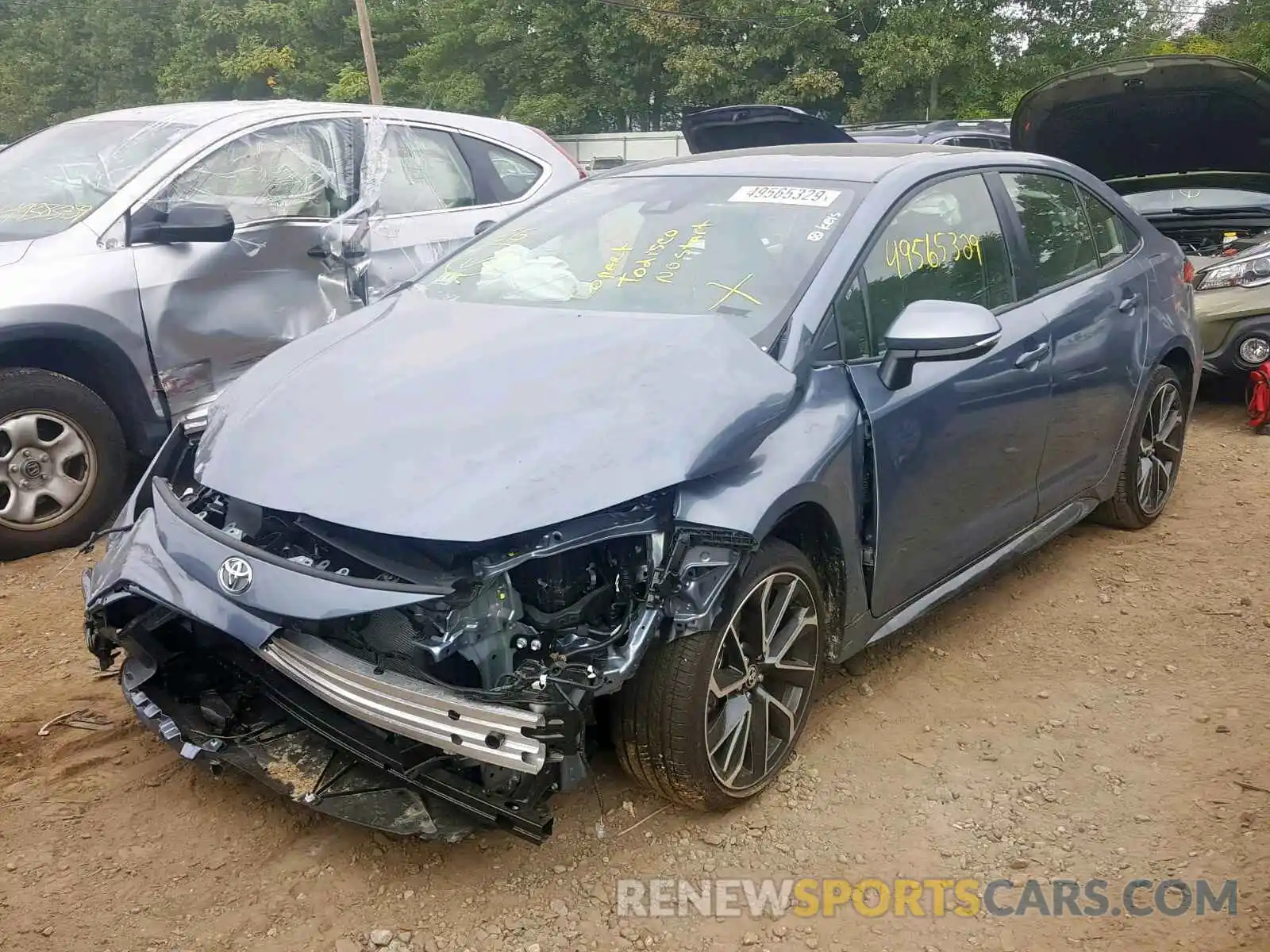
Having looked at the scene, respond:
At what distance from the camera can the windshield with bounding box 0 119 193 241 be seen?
14.5ft

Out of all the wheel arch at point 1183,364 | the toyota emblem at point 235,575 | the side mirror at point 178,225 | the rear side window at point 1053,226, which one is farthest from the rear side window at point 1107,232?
the side mirror at point 178,225

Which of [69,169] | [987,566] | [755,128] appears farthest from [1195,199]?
[69,169]

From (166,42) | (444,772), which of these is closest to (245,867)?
(444,772)

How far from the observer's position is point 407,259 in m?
5.27

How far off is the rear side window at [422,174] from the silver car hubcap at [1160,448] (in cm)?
357

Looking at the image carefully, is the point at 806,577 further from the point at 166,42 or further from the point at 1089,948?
the point at 166,42

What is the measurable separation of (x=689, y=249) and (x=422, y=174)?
2.85 meters

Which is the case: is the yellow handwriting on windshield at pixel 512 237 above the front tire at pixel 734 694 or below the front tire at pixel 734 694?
above

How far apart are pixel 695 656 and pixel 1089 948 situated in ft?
3.57

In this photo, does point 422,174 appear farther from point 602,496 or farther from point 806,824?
point 806,824

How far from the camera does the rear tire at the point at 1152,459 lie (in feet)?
14.4

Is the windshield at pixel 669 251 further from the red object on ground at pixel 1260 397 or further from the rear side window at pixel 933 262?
the red object on ground at pixel 1260 397

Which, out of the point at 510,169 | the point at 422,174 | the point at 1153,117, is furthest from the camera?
the point at 1153,117

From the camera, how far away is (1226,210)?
703 cm
